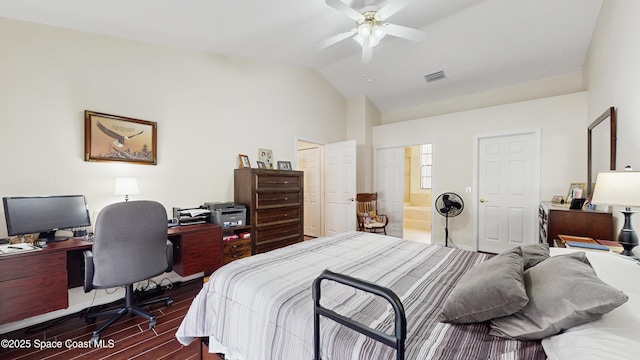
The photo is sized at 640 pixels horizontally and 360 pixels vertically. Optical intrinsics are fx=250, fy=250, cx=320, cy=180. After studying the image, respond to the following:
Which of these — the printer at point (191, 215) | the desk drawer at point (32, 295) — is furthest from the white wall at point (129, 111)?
the desk drawer at point (32, 295)

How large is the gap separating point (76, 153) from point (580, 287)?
352 cm

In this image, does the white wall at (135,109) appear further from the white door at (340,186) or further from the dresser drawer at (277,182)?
the white door at (340,186)

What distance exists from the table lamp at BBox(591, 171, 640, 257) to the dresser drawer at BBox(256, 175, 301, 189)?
3050mm


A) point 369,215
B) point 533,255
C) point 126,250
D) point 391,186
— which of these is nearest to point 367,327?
point 533,255

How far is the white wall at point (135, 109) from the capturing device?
2078 mm

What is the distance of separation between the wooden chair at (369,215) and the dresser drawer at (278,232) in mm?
1321

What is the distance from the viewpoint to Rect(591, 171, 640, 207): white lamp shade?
1.34 metres

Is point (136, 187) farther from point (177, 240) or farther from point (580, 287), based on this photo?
point (580, 287)

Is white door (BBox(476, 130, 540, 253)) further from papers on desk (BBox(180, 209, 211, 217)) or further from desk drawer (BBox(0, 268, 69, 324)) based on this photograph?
desk drawer (BBox(0, 268, 69, 324))

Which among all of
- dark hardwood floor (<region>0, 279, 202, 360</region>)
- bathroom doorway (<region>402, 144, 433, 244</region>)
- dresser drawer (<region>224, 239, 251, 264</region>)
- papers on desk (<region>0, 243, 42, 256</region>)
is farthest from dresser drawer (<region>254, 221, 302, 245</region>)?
bathroom doorway (<region>402, 144, 433, 244</region>)

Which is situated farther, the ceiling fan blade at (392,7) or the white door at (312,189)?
the white door at (312,189)

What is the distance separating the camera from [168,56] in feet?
9.41

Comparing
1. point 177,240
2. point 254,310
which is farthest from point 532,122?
point 177,240

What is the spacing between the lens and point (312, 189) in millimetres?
5230
